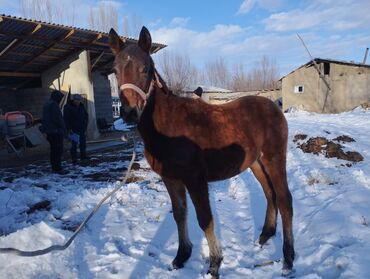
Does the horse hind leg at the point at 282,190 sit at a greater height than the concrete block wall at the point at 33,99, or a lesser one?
lesser

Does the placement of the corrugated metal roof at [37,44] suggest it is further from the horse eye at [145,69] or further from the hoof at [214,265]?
the hoof at [214,265]

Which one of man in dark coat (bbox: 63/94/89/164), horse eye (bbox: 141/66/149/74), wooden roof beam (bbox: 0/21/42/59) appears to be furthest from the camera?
wooden roof beam (bbox: 0/21/42/59)

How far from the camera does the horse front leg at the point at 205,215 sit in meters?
3.18

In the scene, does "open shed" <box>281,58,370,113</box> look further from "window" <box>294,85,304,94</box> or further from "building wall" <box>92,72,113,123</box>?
"building wall" <box>92,72,113,123</box>

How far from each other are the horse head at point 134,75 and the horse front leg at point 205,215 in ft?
2.91

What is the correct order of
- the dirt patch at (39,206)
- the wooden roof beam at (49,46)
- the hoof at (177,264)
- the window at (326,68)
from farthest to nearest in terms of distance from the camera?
the window at (326,68), the wooden roof beam at (49,46), the dirt patch at (39,206), the hoof at (177,264)

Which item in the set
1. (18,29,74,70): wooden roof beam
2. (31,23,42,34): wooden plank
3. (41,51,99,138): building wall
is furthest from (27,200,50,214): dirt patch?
(41,51,99,138): building wall

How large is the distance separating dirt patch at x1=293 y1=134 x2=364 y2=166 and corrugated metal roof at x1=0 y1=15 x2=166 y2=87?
6084mm

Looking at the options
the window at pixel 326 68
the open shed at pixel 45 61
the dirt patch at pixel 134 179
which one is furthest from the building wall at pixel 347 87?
the dirt patch at pixel 134 179

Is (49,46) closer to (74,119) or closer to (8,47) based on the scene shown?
(8,47)

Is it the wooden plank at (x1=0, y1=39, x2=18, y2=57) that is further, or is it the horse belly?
the wooden plank at (x1=0, y1=39, x2=18, y2=57)

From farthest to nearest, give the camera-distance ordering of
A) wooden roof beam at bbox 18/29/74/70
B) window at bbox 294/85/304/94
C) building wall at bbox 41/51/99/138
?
1. window at bbox 294/85/304/94
2. building wall at bbox 41/51/99/138
3. wooden roof beam at bbox 18/29/74/70

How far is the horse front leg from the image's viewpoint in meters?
3.18

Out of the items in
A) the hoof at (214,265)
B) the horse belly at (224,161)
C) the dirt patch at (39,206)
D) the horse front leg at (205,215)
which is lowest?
the dirt patch at (39,206)
